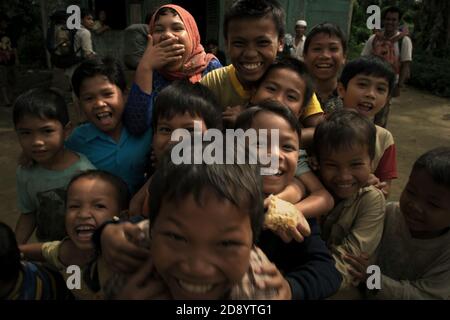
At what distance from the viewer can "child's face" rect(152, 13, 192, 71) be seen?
1.88m

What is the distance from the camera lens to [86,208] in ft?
4.98

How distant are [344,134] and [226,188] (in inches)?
30.1

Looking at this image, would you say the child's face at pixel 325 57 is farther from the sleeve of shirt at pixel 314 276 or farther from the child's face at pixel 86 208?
the child's face at pixel 86 208

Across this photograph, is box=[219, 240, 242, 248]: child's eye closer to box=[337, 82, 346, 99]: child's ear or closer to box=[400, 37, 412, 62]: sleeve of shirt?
box=[337, 82, 346, 99]: child's ear

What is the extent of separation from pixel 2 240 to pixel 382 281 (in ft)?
4.42

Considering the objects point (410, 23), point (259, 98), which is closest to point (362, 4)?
point (410, 23)

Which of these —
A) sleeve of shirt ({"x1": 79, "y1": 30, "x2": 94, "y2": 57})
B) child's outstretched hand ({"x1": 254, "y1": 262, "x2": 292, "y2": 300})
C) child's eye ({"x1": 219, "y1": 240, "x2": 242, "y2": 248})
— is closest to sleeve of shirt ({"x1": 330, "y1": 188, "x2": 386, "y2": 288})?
child's outstretched hand ({"x1": 254, "y1": 262, "x2": 292, "y2": 300})

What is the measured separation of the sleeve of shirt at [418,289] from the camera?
1.42 m

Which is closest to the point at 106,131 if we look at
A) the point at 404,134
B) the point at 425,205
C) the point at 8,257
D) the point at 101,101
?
the point at 101,101

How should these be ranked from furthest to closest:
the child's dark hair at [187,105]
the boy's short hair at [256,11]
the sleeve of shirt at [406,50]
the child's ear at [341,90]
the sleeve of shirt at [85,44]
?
the sleeve of shirt at [85,44], the sleeve of shirt at [406,50], the child's ear at [341,90], the boy's short hair at [256,11], the child's dark hair at [187,105]

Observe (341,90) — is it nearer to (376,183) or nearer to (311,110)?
(311,110)

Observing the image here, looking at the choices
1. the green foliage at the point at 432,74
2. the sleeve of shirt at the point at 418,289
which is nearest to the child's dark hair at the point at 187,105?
the sleeve of shirt at the point at 418,289

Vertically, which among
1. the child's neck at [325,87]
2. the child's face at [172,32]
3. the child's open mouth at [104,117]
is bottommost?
the child's open mouth at [104,117]
